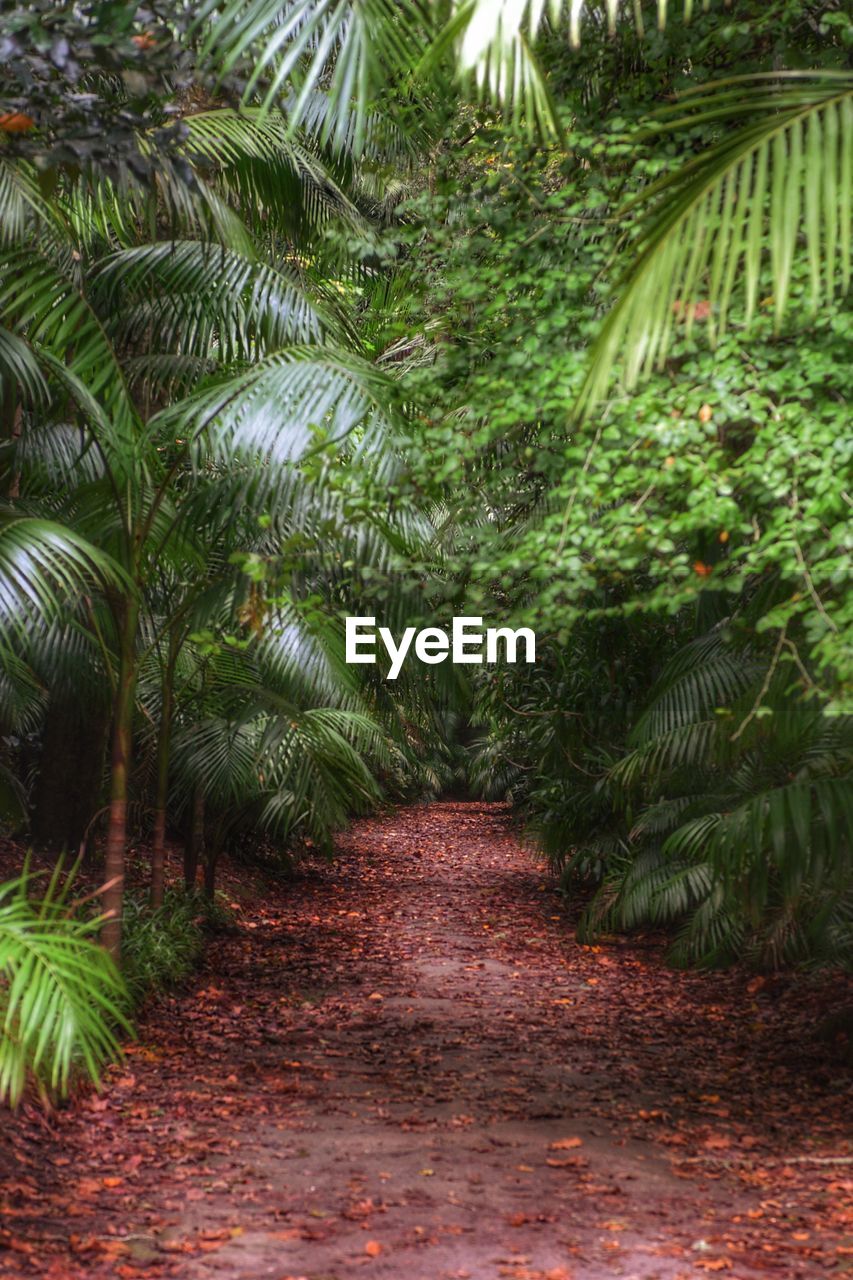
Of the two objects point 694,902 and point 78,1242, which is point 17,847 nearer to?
point 694,902

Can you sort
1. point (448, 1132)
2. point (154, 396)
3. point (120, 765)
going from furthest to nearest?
point (154, 396) → point (120, 765) → point (448, 1132)

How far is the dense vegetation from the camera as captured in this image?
4.06 m

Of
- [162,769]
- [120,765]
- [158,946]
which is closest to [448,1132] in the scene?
[120,765]

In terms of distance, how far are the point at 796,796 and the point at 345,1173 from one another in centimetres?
225

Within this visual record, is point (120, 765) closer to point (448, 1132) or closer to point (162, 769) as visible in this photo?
point (162, 769)

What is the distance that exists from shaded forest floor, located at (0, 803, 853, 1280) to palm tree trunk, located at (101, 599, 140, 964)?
60cm

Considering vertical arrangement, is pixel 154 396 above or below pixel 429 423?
above

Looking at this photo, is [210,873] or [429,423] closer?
[429,423]

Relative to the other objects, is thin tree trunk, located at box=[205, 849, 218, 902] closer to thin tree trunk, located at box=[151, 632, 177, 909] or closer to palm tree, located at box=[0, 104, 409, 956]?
thin tree trunk, located at box=[151, 632, 177, 909]

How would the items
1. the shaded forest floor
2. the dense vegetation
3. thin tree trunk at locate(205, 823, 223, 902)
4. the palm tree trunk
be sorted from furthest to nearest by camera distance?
thin tree trunk at locate(205, 823, 223, 902) < the palm tree trunk < the dense vegetation < the shaded forest floor

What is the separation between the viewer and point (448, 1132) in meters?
5.07

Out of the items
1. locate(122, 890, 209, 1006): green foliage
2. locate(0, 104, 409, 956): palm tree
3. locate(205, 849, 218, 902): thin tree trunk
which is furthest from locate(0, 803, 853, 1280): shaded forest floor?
locate(0, 104, 409, 956): palm tree

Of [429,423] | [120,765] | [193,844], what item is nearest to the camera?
[429,423]

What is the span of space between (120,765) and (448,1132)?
2.34 meters
